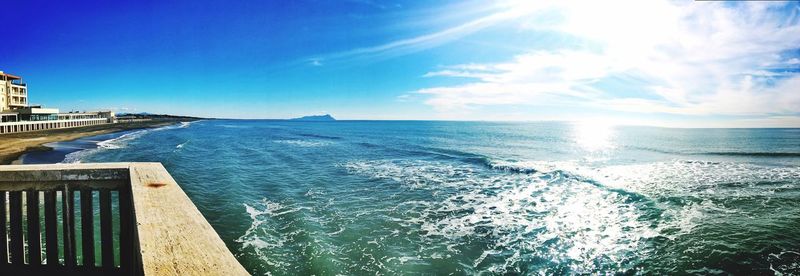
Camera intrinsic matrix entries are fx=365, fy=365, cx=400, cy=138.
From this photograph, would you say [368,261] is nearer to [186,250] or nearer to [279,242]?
[279,242]

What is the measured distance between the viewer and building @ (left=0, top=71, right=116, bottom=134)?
53.3 meters

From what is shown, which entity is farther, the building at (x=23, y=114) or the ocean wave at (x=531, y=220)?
the building at (x=23, y=114)

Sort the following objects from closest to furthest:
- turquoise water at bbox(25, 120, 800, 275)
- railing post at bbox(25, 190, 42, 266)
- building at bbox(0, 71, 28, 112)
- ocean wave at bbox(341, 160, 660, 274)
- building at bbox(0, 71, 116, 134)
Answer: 1. railing post at bbox(25, 190, 42, 266)
2. turquoise water at bbox(25, 120, 800, 275)
3. ocean wave at bbox(341, 160, 660, 274)
4. building at bbox(0, 71, 116, 134)
5. building at bbox(0, 71, 28, 112)

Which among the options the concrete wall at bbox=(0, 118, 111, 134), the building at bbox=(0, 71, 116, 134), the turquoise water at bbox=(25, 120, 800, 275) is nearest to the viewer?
the turquoise water at bbox=(25, 120, 800, 275)

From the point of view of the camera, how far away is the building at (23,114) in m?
53.3

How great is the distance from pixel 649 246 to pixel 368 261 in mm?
7502

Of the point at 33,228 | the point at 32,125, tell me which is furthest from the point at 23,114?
the point at 33,228

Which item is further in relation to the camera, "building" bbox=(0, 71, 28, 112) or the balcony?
"building" bbox=(0, 71, 28, 112)

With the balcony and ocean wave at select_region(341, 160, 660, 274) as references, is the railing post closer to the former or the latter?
the balcony

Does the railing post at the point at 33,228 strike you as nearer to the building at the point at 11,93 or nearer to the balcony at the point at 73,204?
the balcony at the point at 73,204

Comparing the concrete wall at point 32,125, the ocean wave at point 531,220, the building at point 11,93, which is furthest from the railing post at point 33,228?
the building at point 11,93

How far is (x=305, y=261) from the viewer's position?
846 centimetres

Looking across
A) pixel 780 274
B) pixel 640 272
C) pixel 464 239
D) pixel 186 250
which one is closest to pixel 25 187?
pixel 186 250

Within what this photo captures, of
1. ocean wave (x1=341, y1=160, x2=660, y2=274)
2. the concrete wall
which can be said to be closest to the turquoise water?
ocean wave (x1=341, y1=160, x2=660, y2=274)
